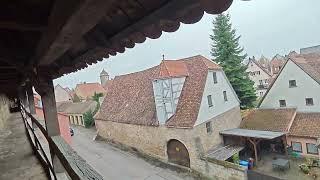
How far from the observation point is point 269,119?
1822 cm

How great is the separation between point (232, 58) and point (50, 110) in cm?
1997

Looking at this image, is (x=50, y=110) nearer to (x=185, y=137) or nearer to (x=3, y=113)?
(x=3, y=113)

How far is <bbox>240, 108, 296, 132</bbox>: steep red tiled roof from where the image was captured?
56.0 feet

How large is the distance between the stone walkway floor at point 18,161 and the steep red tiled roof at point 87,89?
1495 inches

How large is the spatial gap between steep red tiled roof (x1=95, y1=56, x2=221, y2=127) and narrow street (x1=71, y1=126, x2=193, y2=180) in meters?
2.16

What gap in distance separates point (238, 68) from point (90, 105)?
1691 centimetres

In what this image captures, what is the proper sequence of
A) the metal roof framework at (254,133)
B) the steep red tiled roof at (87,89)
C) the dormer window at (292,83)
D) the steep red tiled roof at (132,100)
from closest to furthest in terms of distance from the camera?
the metal roof framework at (254,133)
the steep red tiled roof at (132,100)
the dormer window at (292,83)
the steep red tiled roof at (87,89)

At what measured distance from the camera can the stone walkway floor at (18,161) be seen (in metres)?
5.02

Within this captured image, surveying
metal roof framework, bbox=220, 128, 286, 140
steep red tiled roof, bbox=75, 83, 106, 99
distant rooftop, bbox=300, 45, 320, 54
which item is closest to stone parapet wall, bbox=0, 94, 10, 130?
metal roof framework, bbox=220, 128, 286, 140

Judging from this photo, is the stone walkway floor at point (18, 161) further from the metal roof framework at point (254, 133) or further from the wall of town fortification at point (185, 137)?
the metal roof framework at point (254, 133)

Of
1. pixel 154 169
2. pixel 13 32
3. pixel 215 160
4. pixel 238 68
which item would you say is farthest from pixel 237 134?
pixel 13 32

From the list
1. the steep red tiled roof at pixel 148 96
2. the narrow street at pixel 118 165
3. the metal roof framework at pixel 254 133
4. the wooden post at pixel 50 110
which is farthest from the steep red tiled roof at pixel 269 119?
the wooden post at pixel 50 110

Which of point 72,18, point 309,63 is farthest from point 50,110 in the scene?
point 309,63

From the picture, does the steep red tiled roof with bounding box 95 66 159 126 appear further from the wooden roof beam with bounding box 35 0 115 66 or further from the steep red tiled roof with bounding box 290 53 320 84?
the wooden roof beam with bounding box 35 0 115 66
